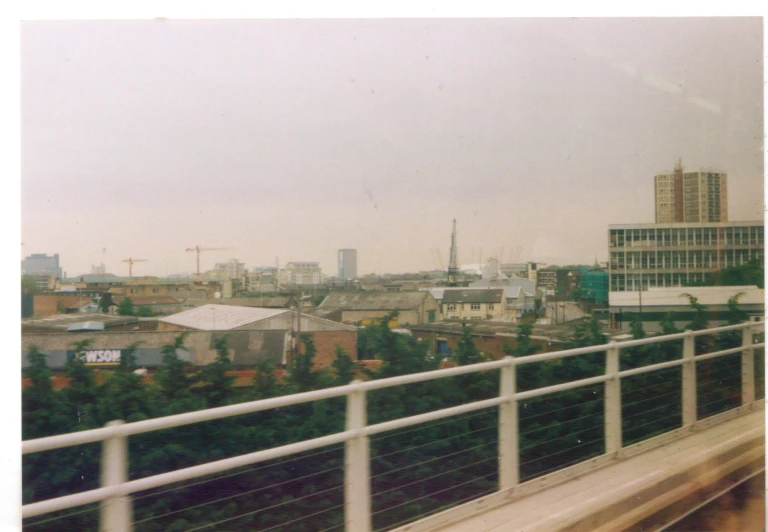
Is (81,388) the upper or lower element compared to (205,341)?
lower

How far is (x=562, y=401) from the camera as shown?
11.0 ft

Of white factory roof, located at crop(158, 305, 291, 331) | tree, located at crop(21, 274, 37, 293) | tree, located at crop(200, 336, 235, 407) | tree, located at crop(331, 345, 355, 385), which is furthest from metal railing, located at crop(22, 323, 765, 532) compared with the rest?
tree, located at crop(21, 274, 37, 293)

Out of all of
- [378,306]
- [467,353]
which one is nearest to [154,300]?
[378,306]

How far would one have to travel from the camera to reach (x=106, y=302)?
2195mm

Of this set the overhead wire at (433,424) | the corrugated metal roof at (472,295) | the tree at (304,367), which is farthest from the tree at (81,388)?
the corrugated metal roof at (472,295)

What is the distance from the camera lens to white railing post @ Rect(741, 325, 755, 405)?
3.14m

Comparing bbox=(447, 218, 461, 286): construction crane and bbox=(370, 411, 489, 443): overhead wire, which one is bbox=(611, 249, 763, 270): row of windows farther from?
bbox=(370, 411, 489, 443): overhead wire

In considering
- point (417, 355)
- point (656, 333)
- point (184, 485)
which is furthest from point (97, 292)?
point (656, 333)

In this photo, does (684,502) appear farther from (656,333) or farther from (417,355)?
(417,355)

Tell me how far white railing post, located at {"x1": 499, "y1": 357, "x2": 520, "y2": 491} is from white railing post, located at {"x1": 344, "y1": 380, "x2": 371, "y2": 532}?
0.79 metres

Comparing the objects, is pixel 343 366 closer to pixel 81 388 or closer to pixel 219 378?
pixel 219 378

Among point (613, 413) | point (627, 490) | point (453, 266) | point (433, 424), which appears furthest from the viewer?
point (613, 413)

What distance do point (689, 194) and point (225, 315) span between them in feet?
6.65

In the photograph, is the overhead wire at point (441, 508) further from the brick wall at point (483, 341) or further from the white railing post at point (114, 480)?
the white railing post at point (114, 480)
